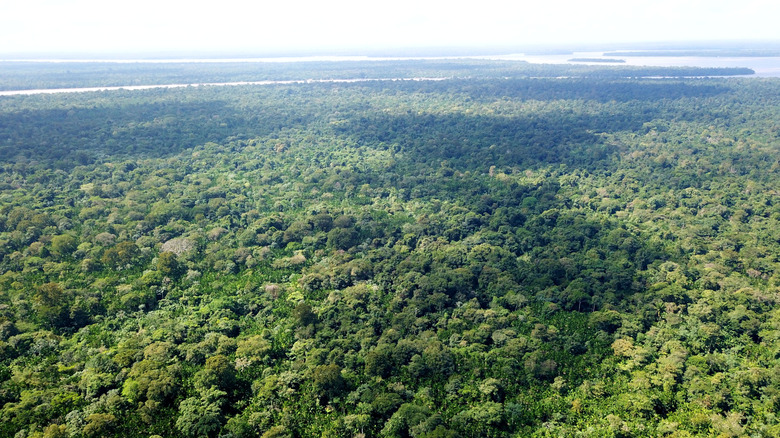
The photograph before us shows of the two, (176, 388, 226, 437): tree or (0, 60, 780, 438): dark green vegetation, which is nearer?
(176, 388, 226, 437): tree

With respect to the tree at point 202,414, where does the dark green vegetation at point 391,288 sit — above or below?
above

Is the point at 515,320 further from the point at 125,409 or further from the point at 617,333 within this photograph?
the point at 125,409

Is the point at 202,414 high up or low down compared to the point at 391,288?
down

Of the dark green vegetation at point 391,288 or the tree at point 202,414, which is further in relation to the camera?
the dark green vegetation at point 391,288

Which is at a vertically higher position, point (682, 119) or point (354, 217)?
point (682, 119)

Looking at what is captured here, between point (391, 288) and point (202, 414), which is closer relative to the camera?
point (202, 414)

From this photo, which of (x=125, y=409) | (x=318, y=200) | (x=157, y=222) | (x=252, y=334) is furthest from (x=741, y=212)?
(x=157, y=222)

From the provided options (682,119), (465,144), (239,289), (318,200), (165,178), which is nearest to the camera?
(239,289)

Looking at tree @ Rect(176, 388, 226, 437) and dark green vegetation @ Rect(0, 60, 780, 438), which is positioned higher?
dark green vegetation @ Rect(0, 60, 780, 438)
